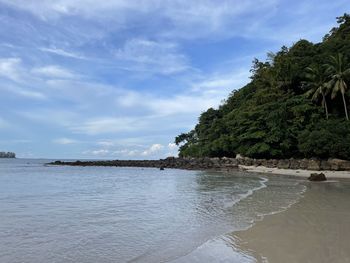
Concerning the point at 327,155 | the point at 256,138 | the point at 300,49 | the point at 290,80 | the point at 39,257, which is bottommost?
the point at 39,257

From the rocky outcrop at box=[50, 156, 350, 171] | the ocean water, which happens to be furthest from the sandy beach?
the ocean water

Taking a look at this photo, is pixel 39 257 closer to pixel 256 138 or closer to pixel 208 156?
pixel 256 138

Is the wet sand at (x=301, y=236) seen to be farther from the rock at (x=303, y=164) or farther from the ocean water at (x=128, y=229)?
the rock at (x=303, y=164)

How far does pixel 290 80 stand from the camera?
171ft

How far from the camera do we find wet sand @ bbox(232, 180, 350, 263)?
7.10 meters

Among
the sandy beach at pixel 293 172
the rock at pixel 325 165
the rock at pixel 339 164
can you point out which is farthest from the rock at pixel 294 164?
the rock at pixel 339 164

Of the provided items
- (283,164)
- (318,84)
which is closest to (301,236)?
(283,164)

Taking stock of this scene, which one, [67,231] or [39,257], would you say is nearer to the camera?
[39,257]

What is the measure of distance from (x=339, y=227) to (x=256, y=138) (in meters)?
40.7

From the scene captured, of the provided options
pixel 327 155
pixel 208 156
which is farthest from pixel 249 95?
pixel 327 155

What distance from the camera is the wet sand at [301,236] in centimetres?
710

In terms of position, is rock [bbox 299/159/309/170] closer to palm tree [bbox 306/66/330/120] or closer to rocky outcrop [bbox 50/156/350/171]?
rocky outcrop [bbox 50/156/350/171]

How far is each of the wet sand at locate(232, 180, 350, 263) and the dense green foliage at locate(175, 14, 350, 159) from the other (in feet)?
84.5

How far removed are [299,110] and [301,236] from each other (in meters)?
38.2
